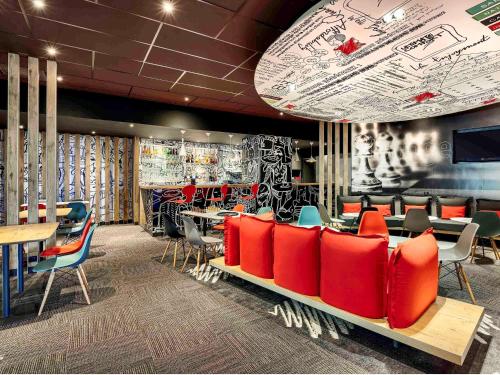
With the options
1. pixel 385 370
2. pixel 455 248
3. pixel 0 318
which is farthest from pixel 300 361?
pixel 0 318

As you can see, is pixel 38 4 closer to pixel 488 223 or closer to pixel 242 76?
pixel 242 76

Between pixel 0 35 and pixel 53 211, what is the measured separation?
2.53 meters

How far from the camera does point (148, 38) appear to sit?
3756 mm

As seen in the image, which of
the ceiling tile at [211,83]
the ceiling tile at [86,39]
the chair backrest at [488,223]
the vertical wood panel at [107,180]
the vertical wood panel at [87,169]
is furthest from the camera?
the vertical wood panel at [107,180]

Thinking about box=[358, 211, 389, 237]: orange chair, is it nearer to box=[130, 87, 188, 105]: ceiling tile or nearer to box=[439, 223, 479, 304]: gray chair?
box=[439, 223, 479, 304]: gray chair

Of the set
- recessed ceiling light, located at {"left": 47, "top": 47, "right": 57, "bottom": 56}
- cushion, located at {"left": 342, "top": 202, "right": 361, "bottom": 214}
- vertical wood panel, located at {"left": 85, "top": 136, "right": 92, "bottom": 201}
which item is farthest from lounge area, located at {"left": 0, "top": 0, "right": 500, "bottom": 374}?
vertical wood panel, located at {"left": 85, "top": 136, "right": 92, "bottom": 201}

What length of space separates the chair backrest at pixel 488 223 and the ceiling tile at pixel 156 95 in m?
6.19

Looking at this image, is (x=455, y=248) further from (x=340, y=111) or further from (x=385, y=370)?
(x=340, y=111)

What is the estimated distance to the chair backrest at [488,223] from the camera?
14.8ft

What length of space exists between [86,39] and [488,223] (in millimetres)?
6635

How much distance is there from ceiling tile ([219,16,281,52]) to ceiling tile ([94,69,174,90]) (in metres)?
2.19

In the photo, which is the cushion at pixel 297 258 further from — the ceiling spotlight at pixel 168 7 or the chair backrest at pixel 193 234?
the ceiling spotlight at pixel 168 7

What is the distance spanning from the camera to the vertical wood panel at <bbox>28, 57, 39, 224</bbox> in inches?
167

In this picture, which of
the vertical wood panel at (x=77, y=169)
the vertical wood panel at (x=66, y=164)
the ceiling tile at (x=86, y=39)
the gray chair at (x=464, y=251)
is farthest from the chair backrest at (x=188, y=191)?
the gray chair at (x=464, y=251)
